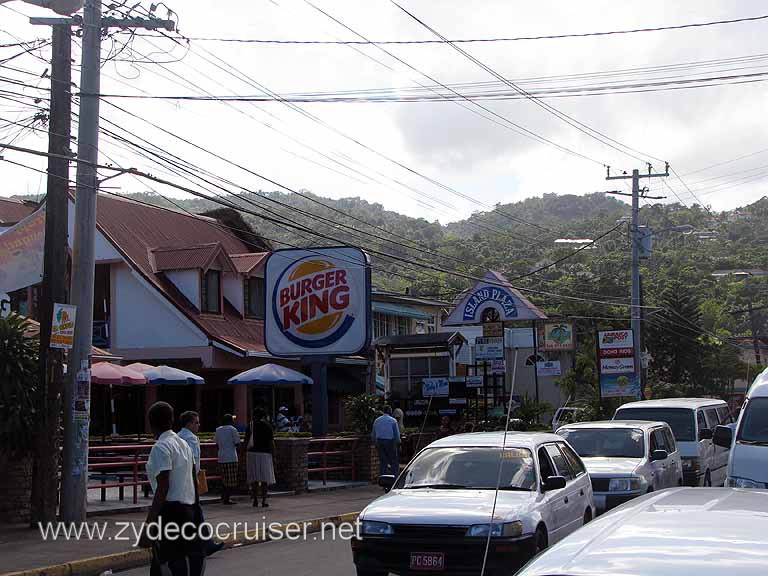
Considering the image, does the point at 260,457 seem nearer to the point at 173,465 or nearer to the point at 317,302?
the point at 317,302

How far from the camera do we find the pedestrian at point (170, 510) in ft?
27.3

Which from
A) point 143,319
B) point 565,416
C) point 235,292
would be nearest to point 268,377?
point 143,319

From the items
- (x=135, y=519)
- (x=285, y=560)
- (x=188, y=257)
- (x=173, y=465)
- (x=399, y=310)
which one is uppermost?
(x=188, y=257)

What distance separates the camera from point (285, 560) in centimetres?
1270

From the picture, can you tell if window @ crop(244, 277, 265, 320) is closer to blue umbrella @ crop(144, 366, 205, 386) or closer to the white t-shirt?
blue umbrella @ crop(144, 366, 205, 386)

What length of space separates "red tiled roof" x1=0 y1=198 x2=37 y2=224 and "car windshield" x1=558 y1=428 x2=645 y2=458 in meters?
20.4

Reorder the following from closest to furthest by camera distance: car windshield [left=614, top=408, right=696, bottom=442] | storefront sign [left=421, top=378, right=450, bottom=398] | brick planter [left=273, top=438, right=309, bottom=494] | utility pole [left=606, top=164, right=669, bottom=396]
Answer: car windshield [left=614, top=408, right=696, bottom=442] < brick planter [left=273, top=438, right=309, bottom=494] < storefront sign [left=421, top=378, right=450, bottom=398] < utility pole [left=606, top=164, right=669, bottom=396]

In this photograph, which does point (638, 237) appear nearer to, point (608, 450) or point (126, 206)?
point (126, 206)

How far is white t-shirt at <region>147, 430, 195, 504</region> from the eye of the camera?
838 cm

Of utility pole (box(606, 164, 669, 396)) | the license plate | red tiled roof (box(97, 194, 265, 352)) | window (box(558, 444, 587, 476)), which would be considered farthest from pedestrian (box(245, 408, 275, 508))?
utility pole (box(606, 164, 669, 396))

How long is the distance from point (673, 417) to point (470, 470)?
410 inches

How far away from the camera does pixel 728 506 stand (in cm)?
409

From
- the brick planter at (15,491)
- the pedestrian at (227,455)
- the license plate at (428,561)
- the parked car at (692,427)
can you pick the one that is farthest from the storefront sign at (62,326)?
the parked car at (692,427)

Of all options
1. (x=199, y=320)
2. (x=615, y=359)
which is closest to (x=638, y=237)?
(x=615, y=359)
